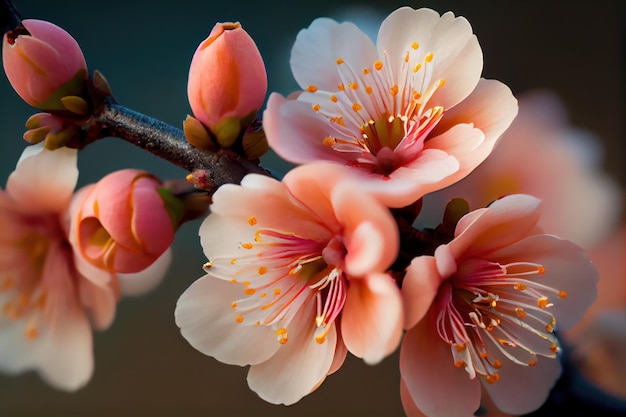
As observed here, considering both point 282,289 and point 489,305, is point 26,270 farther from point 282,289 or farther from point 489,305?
point 489,305

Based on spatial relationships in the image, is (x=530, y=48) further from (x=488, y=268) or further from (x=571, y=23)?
(x=488, y=268)

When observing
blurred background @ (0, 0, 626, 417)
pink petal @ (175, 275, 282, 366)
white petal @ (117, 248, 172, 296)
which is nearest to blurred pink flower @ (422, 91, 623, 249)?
blurred background @ (0, 0, 626, 417)

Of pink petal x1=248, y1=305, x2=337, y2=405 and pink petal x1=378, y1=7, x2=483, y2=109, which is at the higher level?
pink petal x1=378, y1=7, x2=483, y2=109

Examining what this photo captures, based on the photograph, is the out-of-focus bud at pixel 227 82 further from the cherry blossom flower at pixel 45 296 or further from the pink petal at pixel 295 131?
the cherry blossom flower at pixel 45 296

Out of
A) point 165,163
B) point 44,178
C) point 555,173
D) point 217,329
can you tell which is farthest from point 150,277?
point 555,173

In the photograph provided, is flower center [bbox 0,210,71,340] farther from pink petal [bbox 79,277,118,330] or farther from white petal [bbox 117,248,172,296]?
white petal [bbox 117,248,172,296]

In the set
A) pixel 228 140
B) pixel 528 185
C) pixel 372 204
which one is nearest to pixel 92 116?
pixel 228 140
